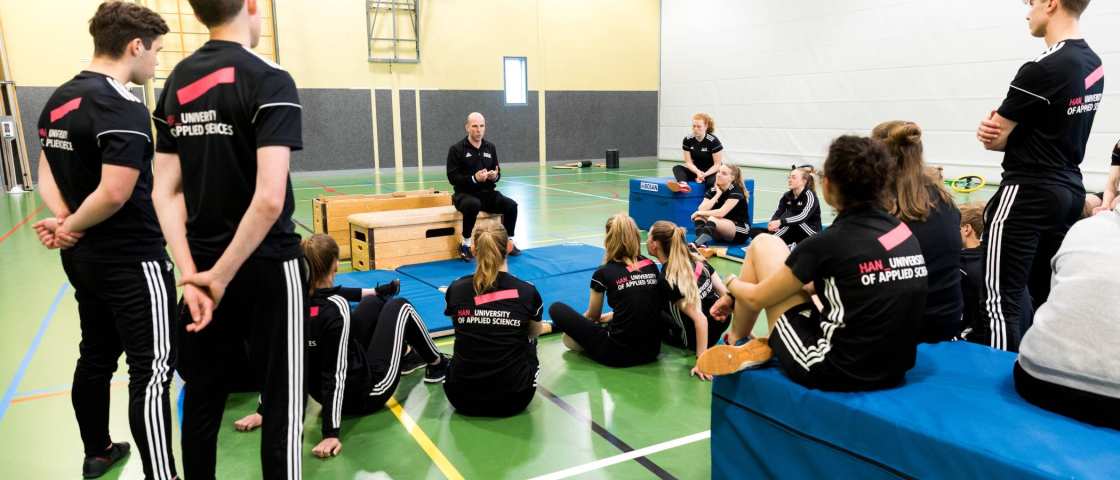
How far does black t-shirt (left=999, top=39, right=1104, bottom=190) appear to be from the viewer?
2.95m

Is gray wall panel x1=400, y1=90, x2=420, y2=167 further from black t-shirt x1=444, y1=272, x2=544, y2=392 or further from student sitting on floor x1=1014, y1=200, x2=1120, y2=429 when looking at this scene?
student sitting on floor x1=1014, y1=200, x2=1120, y2=429

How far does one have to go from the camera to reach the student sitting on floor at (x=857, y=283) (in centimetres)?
224

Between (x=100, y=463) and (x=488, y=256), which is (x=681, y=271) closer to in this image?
(x=488, y=256)

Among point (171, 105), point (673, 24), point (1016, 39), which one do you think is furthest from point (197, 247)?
point (673, 24)

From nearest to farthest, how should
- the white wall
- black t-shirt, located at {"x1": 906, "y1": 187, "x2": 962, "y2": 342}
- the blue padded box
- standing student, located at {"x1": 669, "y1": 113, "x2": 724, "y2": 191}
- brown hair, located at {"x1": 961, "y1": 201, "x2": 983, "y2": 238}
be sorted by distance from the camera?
black t-shirt, located at {"x1": 906, "y1": 187, "x2": 962, "y2": 342}, brown hair, located at {"x1": 961, "y1": 201, "x2": 983, "y2": 238}, the blue padded box, standing student, located at {"x1": 669, "y1": 113, "x2": 724, "y2": 191}, the white wall

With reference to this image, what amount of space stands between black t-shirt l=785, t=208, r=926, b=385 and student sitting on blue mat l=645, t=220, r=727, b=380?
1496 mm

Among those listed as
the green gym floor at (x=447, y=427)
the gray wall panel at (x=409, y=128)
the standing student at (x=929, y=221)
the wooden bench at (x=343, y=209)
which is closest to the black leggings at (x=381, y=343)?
the green gym floor at (x=447, y=427)

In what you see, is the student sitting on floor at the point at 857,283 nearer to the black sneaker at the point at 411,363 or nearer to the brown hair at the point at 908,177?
the brown hair at the point at 908,177

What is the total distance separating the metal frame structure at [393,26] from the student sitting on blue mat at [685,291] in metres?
13.3

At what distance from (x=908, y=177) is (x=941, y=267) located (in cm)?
38

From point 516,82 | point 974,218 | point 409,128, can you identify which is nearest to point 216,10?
point 974,218

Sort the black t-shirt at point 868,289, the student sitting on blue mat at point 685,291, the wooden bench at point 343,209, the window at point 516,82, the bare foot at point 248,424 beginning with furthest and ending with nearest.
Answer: the window at point 516,82 → the wooden bench at point 343,209 → the student sitting on blue mat at point 685,291 → the bare foot at point 248,424 → the black t-shirt at point 868,289

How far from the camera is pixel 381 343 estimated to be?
11.5ft

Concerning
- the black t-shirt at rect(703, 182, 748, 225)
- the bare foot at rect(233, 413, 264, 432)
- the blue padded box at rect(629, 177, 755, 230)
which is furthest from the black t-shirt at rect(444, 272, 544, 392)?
the blue padded box at rect(629, 177, 755, 230)
